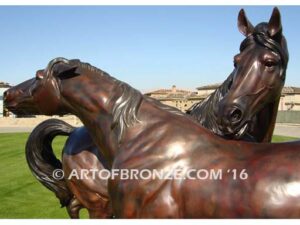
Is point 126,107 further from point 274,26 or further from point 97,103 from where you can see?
point 274,26

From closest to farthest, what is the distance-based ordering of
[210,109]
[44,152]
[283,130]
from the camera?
[210,109], [44,152], [283,130]

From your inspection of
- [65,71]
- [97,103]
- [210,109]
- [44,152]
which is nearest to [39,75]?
[65,71]

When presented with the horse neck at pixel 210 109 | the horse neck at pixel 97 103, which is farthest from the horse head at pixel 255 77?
the horse neck at pixel 97 103

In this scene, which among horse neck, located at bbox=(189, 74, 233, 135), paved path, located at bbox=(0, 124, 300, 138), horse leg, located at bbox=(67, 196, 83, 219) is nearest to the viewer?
horse neck, located at bbox=(189, 74, 233, 135)

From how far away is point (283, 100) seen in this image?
139ft

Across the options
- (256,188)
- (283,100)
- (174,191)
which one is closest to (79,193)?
(174,191)

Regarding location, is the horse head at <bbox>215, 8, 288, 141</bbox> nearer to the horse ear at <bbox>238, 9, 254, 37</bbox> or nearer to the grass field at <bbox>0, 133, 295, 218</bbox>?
the horse ear at <bbox>238, 9, 254, 37</bbox>

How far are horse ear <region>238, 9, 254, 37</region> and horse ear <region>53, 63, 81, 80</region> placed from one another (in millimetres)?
1182

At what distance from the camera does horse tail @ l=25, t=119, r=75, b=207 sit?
12.7 ft

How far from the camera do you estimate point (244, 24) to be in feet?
8.45

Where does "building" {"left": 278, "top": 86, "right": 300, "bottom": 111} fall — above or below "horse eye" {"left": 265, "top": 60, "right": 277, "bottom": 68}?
below

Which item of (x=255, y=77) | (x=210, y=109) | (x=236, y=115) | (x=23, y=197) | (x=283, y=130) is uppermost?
(x=255, y=77)

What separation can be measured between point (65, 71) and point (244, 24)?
1.29m

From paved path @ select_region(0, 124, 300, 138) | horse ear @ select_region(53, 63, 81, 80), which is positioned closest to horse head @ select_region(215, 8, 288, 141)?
horse ear @ select_region(53, 63, 81, 80)
